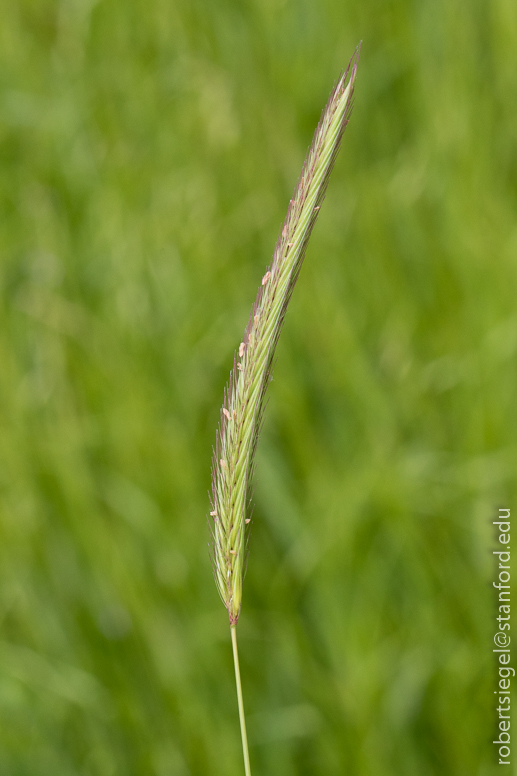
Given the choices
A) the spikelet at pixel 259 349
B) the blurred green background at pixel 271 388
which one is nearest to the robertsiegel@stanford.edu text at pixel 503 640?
the blurred green background at pixel 271 388

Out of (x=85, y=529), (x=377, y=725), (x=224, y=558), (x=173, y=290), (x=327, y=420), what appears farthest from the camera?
(x=173, y=290)

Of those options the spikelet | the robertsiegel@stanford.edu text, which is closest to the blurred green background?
the robertsiegel@stanford.edu text

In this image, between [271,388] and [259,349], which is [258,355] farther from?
[271,388]

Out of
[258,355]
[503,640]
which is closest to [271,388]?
[503,640]

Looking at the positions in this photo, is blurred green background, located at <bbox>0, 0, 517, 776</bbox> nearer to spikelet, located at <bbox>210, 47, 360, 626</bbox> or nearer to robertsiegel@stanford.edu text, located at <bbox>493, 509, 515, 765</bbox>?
robertsiegel@stanford.edu text, located at <bbox>493, 509, 515, 765</bbox>

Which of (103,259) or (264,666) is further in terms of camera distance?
(103,259)

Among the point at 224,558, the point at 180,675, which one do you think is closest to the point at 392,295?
the point at 180,675

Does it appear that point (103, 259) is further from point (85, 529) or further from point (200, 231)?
point (85, 529)
